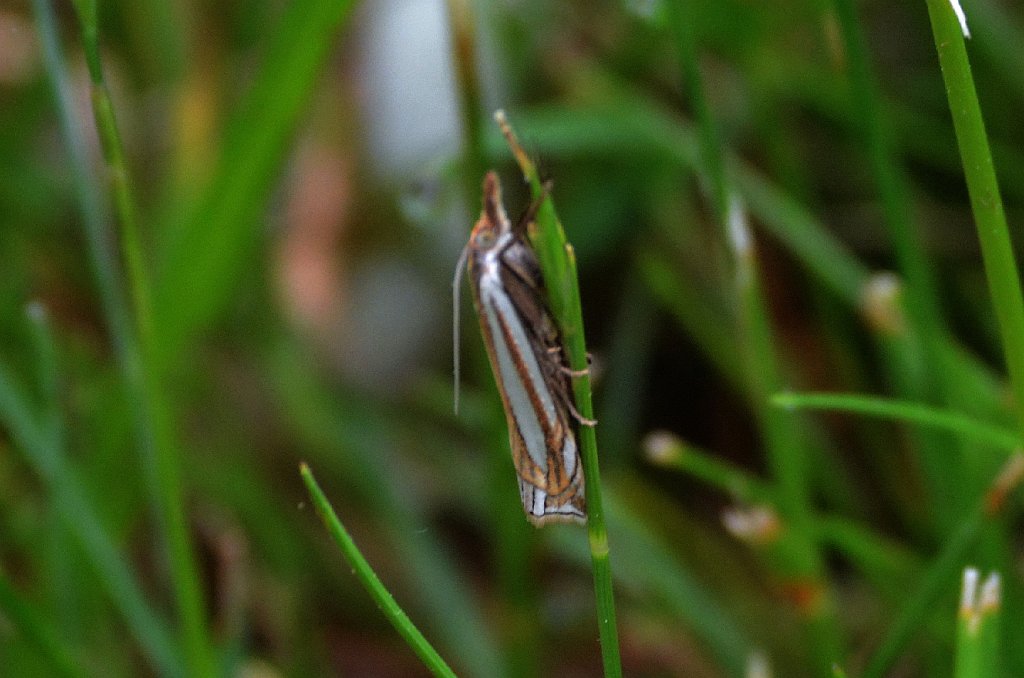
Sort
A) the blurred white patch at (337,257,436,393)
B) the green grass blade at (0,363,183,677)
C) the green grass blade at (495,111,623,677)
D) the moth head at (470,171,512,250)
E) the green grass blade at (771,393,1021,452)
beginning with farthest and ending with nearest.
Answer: the blurred white patch at (337,257,436,393), the green grass blade at (0,363,183,677), the green grass blade at (771,393,1021,452), the moth head at (470,171,512,250), the green grass blade at (495,111,623,677)

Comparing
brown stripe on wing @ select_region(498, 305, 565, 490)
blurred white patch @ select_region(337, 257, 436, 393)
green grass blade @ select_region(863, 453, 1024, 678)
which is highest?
brown stripe on wing @ select_region(498, 305, 565, 490)

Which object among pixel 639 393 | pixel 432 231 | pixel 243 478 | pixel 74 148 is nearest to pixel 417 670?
pixel 243 478

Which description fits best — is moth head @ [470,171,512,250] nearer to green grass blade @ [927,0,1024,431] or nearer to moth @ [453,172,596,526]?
moth @ [453,172,596,526]

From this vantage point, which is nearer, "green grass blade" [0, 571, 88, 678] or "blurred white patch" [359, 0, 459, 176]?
"green grass blade" [0, 571, 88, 678]

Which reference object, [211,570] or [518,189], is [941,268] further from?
[211,570]

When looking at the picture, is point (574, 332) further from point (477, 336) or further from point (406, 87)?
point (406, 87)

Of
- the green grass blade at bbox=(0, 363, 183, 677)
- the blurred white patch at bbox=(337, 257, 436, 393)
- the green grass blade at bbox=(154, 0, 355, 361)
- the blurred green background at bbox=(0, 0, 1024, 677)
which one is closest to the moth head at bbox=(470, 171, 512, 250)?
the blurred green background at bbox=(0, 0, 1024, 677)

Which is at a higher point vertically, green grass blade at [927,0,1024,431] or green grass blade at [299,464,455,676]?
green grass blade at [927,0,1024,431]
